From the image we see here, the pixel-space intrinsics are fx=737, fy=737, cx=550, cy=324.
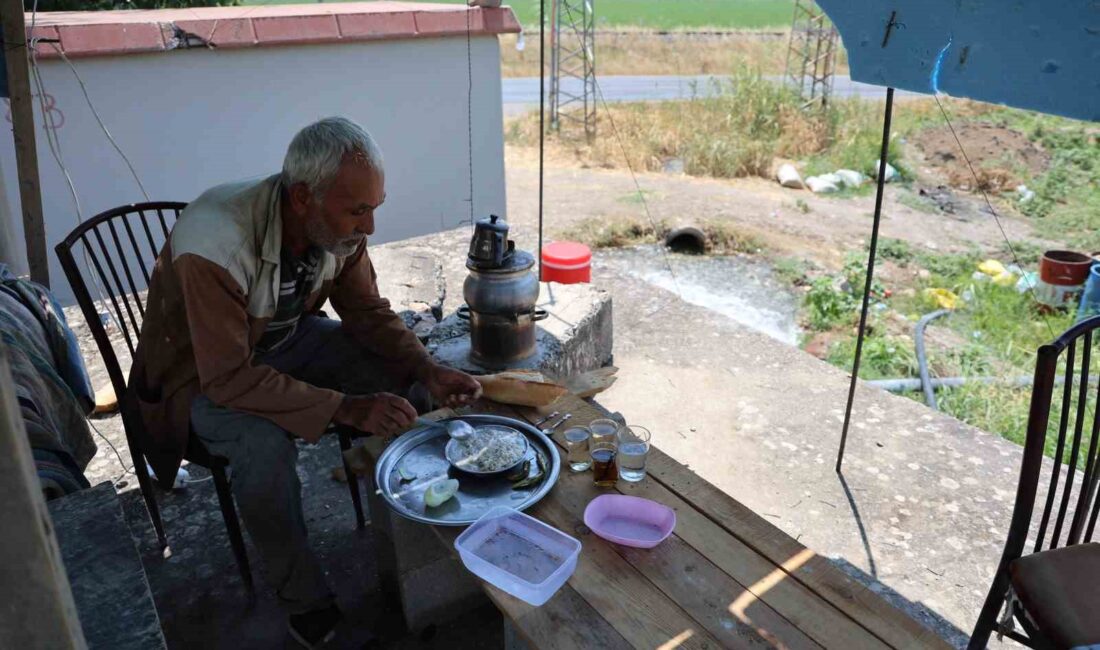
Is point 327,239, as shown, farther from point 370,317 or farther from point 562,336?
point 562,336

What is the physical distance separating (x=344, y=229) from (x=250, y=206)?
0.90ft

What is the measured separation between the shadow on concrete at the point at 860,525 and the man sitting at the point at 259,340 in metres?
1.68

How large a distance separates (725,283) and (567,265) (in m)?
3.24

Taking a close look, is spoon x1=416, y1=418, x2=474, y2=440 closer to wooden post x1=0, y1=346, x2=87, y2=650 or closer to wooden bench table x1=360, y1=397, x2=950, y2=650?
wooden bench table x1=360, y1=397, x2=950, y2=650

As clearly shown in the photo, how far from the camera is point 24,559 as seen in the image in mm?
769

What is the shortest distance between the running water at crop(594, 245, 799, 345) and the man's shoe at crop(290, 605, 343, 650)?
4399 mm

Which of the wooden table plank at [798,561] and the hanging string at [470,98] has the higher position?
the hanging string at [470,98]

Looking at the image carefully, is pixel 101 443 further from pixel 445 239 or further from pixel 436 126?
pixel 436 126

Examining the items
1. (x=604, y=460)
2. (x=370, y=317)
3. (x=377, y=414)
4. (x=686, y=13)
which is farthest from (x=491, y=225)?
(x=686, y=13)

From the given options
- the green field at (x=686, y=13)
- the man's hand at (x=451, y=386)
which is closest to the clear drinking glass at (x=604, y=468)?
the man's hand at (x=451, y=386)

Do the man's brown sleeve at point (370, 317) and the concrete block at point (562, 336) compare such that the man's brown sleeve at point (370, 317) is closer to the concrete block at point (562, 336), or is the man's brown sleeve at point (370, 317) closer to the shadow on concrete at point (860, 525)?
the concrete block at point (562, 336)

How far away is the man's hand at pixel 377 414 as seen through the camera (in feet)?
6.80

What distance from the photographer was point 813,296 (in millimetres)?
6758

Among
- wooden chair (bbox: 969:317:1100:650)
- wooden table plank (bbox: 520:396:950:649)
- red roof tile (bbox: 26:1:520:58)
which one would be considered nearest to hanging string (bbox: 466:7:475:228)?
red roof tile (bbox: 26:1:520:58)
